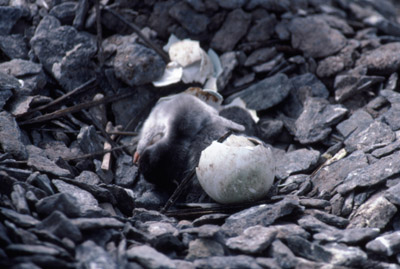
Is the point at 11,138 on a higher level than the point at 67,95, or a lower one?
higher

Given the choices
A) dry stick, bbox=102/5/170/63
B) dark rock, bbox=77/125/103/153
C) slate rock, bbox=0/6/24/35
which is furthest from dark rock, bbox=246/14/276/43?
slate rock, bbox=0/6/24/35

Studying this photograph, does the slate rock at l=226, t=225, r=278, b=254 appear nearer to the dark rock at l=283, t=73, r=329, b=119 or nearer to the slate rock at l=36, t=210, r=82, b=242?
the slate rock at l=36, t=210, r=82, b=242

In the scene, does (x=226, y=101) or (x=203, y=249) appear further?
(x=226, y=101)

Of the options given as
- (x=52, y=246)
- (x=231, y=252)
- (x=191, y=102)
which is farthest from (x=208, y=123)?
(x=52, y=246)

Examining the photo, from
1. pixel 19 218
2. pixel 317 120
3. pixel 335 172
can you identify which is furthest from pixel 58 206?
pixel 317 120

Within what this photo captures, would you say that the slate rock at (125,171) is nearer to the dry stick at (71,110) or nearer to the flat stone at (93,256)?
the dry stick at (71,110)

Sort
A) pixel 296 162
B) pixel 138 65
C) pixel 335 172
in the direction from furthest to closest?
pixel 138 65
pixel 296 162
pixel 335 172

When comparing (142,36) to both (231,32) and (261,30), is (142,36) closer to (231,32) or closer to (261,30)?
(231,32)
